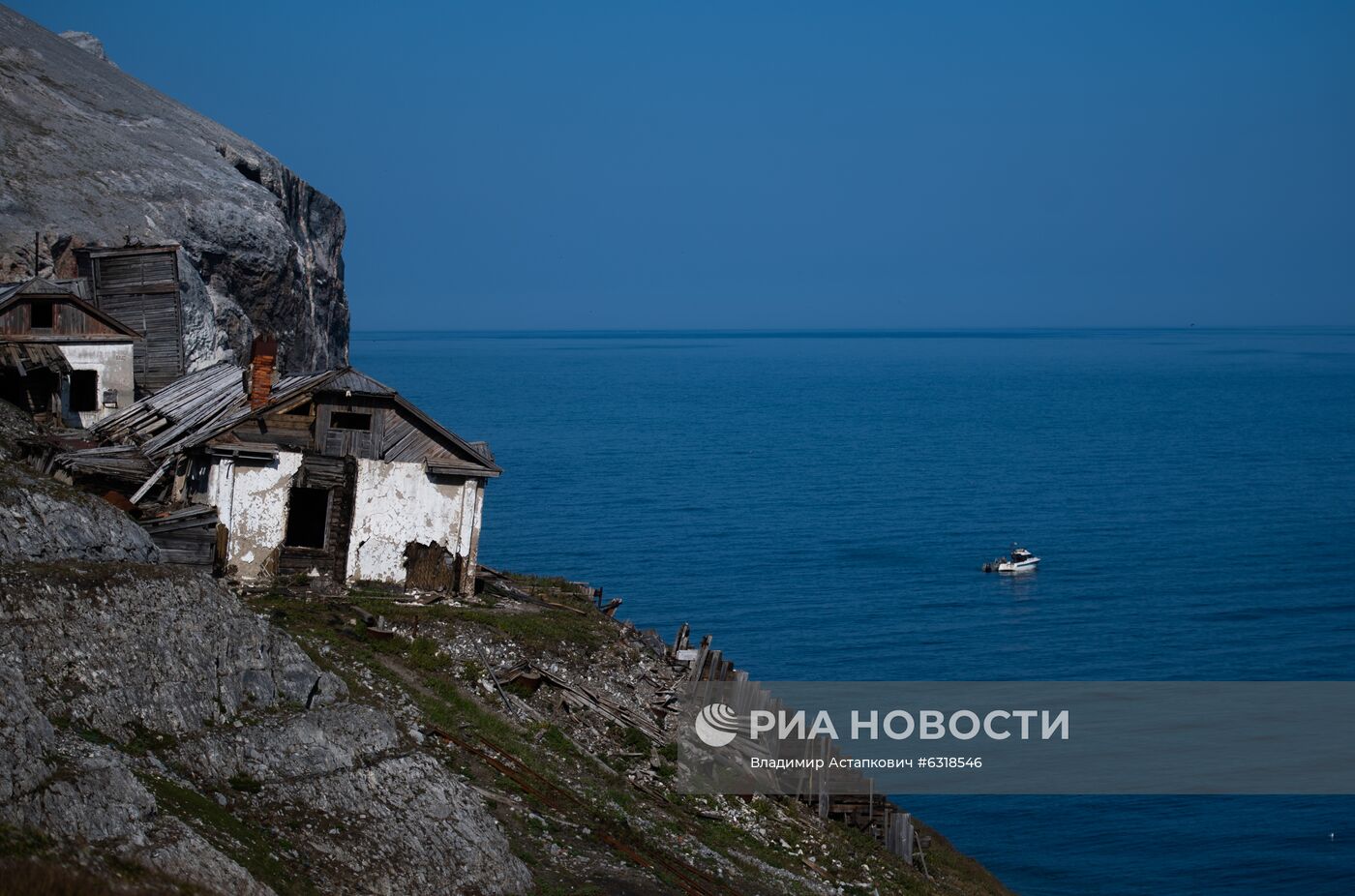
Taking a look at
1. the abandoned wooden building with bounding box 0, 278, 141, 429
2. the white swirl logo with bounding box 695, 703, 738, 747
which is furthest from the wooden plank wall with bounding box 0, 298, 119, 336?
the white swirl logo with bounding box 695, 703, 738, 747

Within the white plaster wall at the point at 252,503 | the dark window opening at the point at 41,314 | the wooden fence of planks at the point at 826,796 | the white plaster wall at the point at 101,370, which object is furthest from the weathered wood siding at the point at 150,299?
the wooden fence of planks at the point at 826,796

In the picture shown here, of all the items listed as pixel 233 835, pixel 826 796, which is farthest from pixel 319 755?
pixel 826 796

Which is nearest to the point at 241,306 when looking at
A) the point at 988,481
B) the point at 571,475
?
the point at 571,475

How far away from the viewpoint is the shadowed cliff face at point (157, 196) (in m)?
60.1

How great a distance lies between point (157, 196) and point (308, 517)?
34.7m

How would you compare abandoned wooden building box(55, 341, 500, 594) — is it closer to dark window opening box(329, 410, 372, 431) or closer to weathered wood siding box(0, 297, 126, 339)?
dark window opening box(329, 410, 372, 431)

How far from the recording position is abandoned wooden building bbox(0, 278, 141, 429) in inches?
1708

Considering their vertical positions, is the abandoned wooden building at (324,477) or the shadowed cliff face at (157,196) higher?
the shadowed cliff face at (157,196)

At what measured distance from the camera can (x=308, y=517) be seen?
39875 millimetres

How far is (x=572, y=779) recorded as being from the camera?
29.7 m

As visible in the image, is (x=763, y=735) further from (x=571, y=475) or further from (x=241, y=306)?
(x=571, y=475)

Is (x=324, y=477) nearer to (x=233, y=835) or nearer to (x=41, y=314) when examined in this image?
(x=41, y=314)

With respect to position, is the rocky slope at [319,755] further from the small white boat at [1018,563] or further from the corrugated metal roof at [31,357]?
the small white boat at [1018,563]

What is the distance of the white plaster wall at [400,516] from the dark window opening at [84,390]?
13.6 meters
